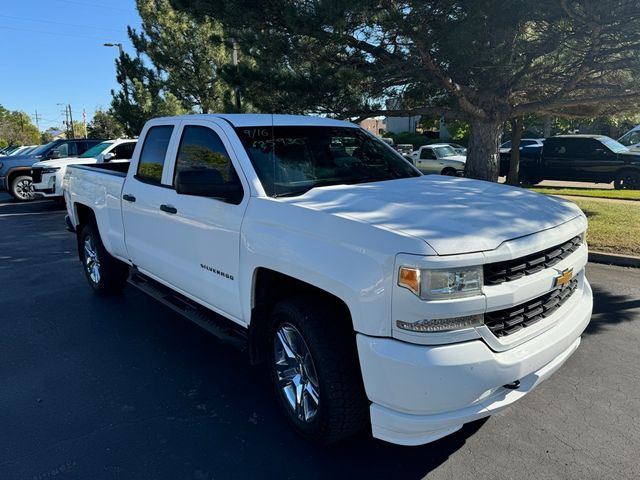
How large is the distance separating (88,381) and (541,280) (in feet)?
10.8

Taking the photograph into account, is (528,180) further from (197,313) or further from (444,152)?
(197,313)

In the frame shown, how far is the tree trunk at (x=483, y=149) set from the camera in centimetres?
959

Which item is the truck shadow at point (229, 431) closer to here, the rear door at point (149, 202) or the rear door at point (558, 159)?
the rear door at point (149, 202)

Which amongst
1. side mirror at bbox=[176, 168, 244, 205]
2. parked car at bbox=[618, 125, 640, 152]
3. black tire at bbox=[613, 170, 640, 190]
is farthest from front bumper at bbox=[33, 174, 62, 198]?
parked car at bbox=[618, 125, 640, 152]

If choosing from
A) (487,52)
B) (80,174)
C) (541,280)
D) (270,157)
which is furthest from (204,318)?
(487,52)

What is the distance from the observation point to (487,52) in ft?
24.9

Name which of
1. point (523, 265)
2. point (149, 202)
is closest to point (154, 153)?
point (149, 202)

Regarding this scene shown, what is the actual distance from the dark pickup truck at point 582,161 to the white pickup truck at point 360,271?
48.7 ft

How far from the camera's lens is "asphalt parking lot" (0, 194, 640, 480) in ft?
9.46

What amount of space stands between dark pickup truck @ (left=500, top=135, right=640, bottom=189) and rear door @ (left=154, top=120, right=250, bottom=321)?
15921mm

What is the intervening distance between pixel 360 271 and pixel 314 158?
1.60 metres

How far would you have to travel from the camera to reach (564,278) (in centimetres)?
294

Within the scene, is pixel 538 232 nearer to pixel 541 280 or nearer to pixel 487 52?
pixel 541 280

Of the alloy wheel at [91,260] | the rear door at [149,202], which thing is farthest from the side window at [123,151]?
the rear door at [149,202]
